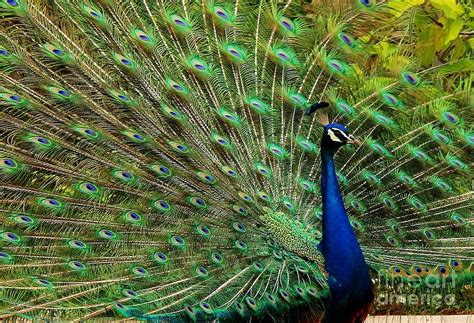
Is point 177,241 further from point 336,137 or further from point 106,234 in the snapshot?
point 336,137

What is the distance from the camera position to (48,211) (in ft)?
13.2

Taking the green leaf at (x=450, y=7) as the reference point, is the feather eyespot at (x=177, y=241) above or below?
below

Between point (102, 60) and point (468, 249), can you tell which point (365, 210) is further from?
point (102, 60)

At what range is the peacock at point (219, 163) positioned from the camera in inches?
153

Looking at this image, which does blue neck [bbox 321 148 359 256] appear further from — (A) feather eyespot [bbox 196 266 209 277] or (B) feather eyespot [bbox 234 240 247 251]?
(A) feather eyespot [bbox 196 266 209 277]

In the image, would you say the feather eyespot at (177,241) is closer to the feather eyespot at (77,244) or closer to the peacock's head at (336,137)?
the feather eyespot at (77,244)

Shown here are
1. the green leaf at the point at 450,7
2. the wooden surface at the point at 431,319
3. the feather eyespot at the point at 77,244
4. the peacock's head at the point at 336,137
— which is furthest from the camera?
the wooden surface at the point at 431,319

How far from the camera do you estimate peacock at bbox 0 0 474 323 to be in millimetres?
3898

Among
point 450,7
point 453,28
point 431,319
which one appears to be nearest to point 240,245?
point 431,319

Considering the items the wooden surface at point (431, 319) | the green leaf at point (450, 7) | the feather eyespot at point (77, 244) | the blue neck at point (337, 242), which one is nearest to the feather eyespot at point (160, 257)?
the feather eyespot at point (77, 244)

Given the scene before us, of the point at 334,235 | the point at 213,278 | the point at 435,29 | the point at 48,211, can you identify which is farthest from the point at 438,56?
the point at 48,211

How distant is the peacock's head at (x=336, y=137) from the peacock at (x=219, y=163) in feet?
0.05

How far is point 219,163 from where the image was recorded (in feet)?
13.6

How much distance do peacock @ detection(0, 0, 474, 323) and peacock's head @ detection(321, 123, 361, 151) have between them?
16 mm
